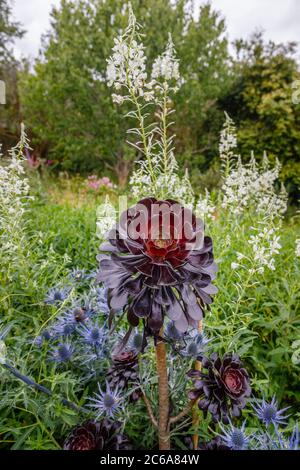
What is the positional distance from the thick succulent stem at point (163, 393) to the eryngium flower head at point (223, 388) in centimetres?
8

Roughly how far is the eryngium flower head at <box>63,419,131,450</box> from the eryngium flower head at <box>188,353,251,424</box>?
0.27 m

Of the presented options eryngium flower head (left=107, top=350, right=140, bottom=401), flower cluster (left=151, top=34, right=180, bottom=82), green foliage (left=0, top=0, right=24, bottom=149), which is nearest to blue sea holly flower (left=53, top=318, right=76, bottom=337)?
eryngium flower head (left=107, top=350, right=140, bottom=401)

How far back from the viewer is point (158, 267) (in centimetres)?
87

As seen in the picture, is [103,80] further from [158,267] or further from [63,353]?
[158,267]

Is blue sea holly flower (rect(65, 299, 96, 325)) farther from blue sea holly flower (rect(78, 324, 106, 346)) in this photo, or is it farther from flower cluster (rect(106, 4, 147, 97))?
flower cluster (rect(106, 4, 147, 97))

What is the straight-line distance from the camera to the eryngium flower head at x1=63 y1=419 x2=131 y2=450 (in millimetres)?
1021

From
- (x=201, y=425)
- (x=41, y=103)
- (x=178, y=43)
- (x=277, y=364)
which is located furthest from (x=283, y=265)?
(x=41, y=103)

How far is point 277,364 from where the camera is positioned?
1777 millimetres

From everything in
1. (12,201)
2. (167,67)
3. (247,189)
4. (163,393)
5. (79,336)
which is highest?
(167,67)

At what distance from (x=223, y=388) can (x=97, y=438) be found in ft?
1.29

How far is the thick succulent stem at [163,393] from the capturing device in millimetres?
1029

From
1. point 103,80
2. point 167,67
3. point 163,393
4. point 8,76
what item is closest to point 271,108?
point 103,80

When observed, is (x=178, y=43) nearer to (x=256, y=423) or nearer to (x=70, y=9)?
(x=70, y=9)
